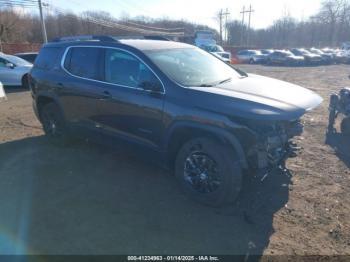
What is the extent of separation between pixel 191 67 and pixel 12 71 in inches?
443

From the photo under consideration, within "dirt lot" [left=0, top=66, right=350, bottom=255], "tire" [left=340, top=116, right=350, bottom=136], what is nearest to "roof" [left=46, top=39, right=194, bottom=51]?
"dirt lot" [left=0, top=66, right=350, bottom=255]

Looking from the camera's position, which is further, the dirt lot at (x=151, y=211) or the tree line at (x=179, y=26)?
the tree line at (x=179, y=26)

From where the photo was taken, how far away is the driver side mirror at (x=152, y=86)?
163 inches

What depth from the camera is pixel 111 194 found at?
14.2 feet

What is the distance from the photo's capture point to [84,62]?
524 centimetres

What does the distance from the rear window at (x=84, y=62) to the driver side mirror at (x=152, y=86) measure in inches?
38.6

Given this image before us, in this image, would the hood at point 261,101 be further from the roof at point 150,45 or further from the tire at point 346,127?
the tire at point 346,127

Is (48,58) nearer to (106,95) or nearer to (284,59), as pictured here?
(106,95)

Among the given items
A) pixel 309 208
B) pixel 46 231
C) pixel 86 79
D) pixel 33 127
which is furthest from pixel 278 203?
pixel 33 127

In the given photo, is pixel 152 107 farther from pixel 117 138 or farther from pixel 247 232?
pixel 247 232

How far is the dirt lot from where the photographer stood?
3324 millimetres

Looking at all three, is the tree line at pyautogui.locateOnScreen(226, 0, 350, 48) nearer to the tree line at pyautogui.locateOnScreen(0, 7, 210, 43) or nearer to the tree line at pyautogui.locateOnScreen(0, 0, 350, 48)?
the tree line at pyautogui.locateOnScreen(0, 0, 350, 48)

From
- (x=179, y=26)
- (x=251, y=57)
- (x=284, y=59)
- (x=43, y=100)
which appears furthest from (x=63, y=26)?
(x=43, y=100)

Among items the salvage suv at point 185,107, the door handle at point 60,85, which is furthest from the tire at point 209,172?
the door handle at point 60,85
